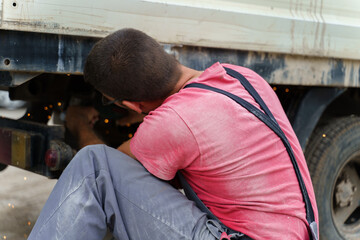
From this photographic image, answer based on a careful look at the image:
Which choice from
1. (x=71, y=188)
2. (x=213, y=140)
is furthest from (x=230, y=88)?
(x=71, y=188)

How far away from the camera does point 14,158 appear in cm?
252

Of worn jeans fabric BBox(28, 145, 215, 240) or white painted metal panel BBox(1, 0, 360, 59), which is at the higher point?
white painted metal panel BBox(1, 0, 360, 59)

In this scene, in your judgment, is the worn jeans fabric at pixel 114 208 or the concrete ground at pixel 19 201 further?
the concrete ground at pixel 19 201

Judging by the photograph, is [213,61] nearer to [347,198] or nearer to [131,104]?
[131,104]

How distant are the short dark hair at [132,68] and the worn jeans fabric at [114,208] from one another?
277 mm

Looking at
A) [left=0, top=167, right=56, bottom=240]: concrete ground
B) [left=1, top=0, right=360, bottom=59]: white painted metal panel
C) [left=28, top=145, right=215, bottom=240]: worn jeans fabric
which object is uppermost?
[left=1, top=0, right=360, bottom=59]: white painted metal panel

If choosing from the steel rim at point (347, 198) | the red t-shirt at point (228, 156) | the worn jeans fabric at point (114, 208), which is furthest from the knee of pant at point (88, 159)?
the steel rim at point (347, 198)

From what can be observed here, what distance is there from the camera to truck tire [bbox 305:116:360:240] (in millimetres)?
3150

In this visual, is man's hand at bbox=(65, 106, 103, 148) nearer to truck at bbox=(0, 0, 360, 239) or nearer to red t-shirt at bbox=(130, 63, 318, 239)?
truck at bbox=(0, 0, 360, 239)

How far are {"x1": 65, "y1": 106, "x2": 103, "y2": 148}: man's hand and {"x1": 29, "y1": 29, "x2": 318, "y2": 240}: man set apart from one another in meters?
0.76

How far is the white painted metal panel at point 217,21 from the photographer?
1.99 meters

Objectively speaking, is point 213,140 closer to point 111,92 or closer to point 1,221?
point 111,92

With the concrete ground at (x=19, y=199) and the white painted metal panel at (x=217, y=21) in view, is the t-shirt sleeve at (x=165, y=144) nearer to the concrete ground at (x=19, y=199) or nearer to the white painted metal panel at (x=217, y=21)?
the white painted metal panel at (x=217, y=21)

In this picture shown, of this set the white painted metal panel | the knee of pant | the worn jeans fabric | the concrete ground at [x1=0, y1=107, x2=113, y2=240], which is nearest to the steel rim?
the white painted metal panel
